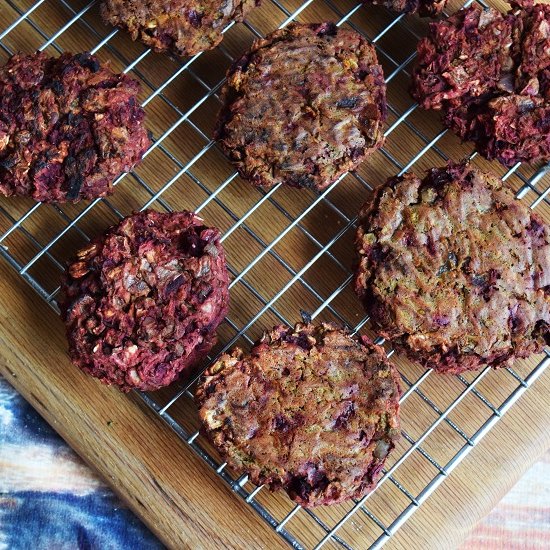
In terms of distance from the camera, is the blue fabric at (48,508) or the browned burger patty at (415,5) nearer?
the browned burger patty at (415,5)

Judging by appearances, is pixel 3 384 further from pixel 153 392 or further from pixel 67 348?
pixel 153 392

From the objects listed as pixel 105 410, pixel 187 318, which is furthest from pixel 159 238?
pixel 105 410

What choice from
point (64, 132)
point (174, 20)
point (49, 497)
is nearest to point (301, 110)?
point (174, 20)

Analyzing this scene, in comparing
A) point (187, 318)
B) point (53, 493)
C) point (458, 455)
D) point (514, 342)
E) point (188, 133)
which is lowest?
point (53, 493)

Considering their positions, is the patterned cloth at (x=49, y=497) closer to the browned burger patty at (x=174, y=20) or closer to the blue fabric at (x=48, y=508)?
the blue fabric at (x=48, y=508)

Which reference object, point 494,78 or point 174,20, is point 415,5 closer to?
point 494,78

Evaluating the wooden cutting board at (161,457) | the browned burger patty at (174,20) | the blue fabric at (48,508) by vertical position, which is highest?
the browned burger patty at (174,20)

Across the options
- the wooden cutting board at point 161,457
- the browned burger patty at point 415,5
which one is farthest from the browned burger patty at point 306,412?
the browned burger patty at point 415,5
